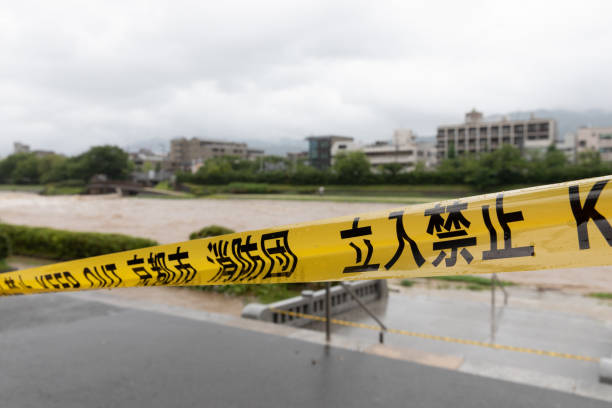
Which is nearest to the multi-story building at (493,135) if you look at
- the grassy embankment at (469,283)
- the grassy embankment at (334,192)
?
the grassy embankment at (334,192)

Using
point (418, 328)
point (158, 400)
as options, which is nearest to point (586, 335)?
point (418, 328)

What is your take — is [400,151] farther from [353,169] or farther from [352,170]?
[352,170]

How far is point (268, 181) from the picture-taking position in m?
80.5

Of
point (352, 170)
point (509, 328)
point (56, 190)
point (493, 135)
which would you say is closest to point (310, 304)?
point (509, 328)

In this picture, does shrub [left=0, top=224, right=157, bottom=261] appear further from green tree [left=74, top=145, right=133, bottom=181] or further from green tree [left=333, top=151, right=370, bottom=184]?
green tree [left=74, top=145, right=133, bottom=181]

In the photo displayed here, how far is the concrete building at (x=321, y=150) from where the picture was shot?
116644 mm

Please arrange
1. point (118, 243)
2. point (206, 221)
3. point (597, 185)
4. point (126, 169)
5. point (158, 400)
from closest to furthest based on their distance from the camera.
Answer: point (597, 185), point (158, 400), point (118, 243), point (206, 221), point (126, 169)

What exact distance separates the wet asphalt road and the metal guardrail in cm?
81

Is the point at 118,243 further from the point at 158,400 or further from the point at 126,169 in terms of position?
the point at 126,169

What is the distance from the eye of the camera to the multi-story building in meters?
91.9

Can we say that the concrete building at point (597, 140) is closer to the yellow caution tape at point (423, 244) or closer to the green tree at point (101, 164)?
the green tree at point (101, 164)

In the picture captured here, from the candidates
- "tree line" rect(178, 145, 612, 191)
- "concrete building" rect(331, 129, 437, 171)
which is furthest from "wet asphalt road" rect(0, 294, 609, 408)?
"concrete building" rect(331, 129, 437, 171)

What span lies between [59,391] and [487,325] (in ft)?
23.3

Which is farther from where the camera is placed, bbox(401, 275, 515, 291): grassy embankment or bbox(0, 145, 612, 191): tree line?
bbox(0, 145, 612, 191): tree line
